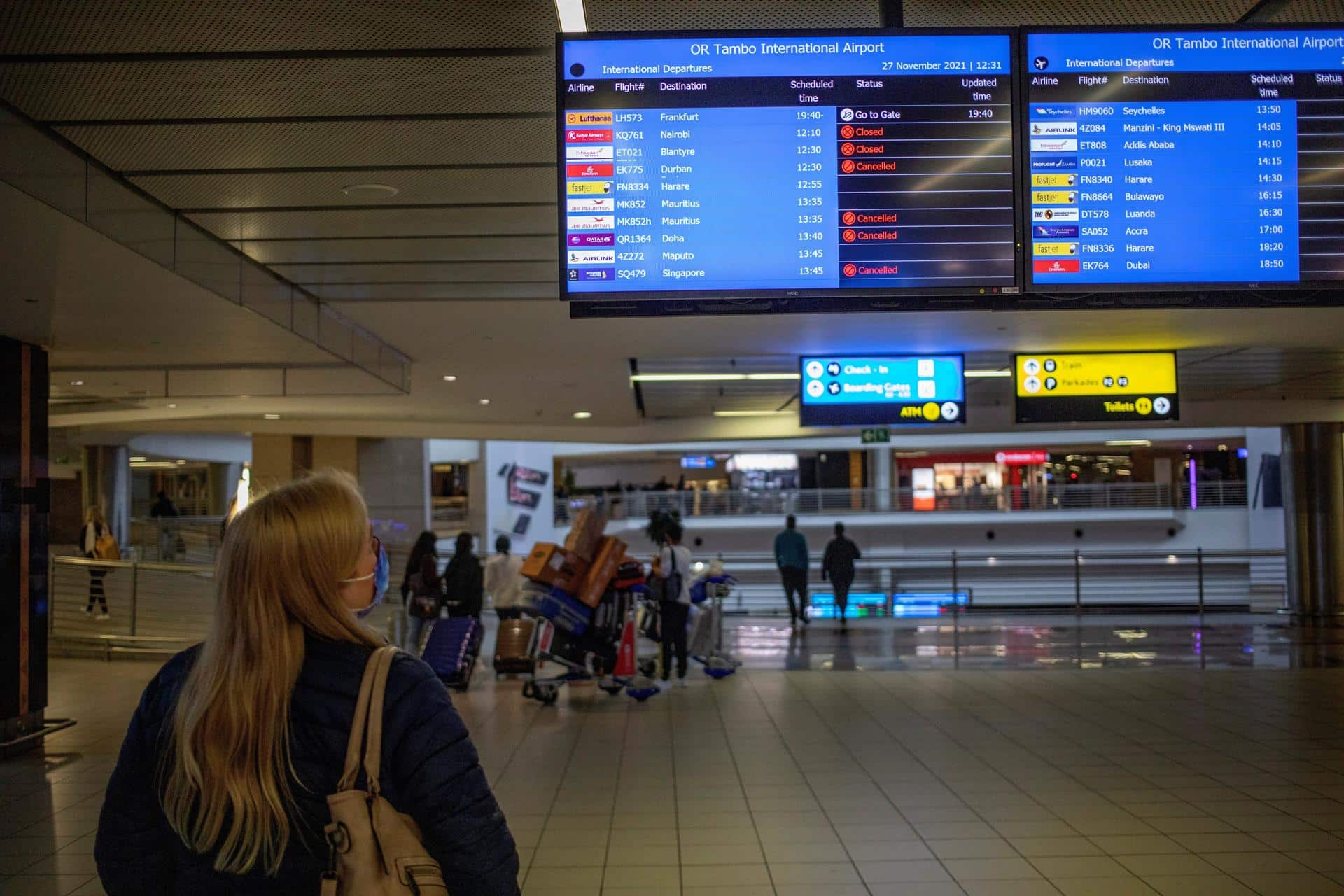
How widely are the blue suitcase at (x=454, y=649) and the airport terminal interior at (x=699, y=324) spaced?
90 millimetres

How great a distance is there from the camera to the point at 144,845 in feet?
6.10

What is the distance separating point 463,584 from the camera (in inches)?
483

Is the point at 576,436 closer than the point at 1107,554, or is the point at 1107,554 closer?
the point at 1107,554

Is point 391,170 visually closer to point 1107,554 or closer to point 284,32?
point 284,32

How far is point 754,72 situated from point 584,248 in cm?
88

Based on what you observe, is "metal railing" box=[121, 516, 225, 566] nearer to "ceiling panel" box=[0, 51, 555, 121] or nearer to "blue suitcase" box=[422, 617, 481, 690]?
"blue suitcase" box=[422, 617, 481, 690]

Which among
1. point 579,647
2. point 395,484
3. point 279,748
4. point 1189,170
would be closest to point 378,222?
point 1189,170

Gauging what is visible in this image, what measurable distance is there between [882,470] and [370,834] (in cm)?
3393

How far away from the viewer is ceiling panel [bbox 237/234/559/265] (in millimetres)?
6887

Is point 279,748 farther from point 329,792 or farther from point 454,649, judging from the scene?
point 454,649

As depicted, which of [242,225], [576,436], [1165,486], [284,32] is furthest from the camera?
[1165,486]

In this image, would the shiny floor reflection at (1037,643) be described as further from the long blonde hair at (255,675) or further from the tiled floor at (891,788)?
the long blonde hair at (255,675)

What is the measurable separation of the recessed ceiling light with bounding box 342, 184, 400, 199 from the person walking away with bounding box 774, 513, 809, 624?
1083cm

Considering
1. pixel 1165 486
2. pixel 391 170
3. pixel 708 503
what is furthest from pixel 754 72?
pixel 1165 486
